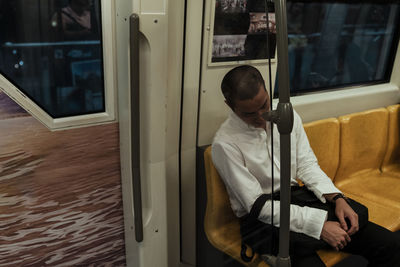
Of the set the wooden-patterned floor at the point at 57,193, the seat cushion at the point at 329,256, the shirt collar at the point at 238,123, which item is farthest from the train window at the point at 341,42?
the wooden-patterned floor at the point at 57,193

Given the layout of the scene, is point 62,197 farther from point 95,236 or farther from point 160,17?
point 160,17

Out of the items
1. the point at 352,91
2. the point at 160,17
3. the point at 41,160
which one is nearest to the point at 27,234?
the point at 41,160

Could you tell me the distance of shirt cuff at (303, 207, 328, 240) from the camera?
186cm

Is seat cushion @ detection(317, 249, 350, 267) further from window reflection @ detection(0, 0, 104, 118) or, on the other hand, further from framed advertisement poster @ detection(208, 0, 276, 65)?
window reflection @ detection(0, 0, 104, 118)

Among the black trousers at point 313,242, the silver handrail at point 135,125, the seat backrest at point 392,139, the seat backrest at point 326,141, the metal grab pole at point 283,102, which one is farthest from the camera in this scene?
the seat backrest at point 392,139

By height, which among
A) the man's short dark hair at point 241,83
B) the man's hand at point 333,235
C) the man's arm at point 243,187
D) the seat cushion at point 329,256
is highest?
the man's short dark hair at point 241,83

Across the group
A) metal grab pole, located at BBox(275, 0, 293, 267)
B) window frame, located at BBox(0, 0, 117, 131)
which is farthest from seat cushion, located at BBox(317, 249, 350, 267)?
window frame, located at BBox(0, 0, 117, 131)

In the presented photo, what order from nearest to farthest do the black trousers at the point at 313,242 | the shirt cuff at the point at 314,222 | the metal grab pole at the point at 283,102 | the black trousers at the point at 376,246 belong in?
the metal grab pole at the point at 283,102, the black trousers at the point at 313,242, the shirt cuff at the point at 314,222, the black trousers at the point at 376,246

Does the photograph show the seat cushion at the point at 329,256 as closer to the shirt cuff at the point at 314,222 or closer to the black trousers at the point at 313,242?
the black trousers at the point at 313,242

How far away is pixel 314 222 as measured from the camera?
6.16 feet

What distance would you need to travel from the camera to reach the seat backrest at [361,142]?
→ 3.08 m

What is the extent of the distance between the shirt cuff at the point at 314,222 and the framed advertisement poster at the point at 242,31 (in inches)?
31.9

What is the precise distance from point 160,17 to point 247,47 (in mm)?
386

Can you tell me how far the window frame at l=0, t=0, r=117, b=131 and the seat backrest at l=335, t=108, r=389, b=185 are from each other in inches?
73.8
